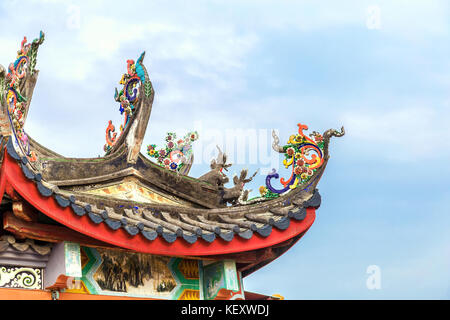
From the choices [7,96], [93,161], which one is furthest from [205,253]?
[7,96]

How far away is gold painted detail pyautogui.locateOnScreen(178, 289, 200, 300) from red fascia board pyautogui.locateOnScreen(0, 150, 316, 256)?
0.74m

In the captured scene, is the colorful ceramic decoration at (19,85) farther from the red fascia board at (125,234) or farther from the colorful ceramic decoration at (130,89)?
the colorful ceramic decoration at (130,89)

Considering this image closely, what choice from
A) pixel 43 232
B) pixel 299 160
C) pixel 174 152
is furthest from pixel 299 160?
pixel 43 232

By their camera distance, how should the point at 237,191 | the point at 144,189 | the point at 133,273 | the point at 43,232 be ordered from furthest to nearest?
the point at 237,191 < the point at 144,189 < the point at 133,273 < the point at 43,232

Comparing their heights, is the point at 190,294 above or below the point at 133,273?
below

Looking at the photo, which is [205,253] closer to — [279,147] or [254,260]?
[254,260]

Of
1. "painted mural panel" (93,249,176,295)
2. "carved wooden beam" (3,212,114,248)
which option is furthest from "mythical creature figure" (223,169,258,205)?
"carved wooden beam" (3,212,114,248)

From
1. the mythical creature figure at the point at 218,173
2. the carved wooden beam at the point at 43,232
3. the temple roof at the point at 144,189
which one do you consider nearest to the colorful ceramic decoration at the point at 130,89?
the temple roof at the point at 144,189

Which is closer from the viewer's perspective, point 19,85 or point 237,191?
point 19,85

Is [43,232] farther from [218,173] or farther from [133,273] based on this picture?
[218,173]

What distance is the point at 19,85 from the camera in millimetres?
8055

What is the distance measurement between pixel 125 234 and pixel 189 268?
1.35 m

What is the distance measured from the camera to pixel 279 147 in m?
9.66

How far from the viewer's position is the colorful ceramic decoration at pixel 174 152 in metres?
10.0
